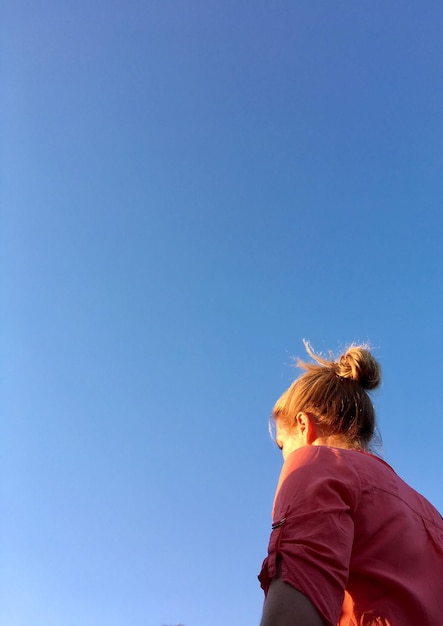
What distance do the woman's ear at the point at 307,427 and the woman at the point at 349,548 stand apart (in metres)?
0.54

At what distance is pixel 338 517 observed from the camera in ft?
6.45

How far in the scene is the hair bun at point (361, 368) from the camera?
3377 mm

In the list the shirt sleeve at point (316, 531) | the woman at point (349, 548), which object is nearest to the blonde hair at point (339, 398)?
the woman at point (349, 548)

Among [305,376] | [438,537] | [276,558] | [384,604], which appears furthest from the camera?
[305,376]

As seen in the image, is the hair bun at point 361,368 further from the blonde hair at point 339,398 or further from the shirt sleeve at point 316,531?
the shirt sleeve at point 316,531

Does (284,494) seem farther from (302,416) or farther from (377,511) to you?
(302,416)

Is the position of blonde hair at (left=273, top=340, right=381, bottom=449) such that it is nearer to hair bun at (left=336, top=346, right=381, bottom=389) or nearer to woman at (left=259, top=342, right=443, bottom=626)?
hair bun at (left=336, top=346, right=381, bottom=389)

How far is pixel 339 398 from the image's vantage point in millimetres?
3115

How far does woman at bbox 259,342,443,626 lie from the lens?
1.78 m

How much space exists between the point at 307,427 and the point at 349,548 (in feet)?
3.67

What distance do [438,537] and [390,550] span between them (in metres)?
0.36

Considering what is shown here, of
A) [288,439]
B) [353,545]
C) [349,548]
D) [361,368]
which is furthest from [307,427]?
[349,548]

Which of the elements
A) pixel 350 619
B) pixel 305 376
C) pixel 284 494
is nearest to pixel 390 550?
pixel 350 619

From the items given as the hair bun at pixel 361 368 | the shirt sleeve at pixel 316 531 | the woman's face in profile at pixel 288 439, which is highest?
the hair bun at pixel 361 368
